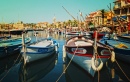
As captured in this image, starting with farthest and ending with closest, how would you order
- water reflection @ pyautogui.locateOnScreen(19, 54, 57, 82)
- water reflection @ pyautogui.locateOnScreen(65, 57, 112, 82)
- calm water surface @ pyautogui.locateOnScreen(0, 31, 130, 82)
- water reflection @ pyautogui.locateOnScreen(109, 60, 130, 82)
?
1. water reflection @ pyautogui.locateOnScreen(19, 54, 57, 82)
2. calm water surface @ pyautogui.locateOnScreen(0, 31, 130, 82)
3. water reflection @ pyautogui.locateOnScreen(109, 60, 130, 82)
4. water reflection @ pyautogui.locateOnScreen(65, 57, 112, 82)

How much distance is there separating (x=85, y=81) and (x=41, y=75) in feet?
16.3

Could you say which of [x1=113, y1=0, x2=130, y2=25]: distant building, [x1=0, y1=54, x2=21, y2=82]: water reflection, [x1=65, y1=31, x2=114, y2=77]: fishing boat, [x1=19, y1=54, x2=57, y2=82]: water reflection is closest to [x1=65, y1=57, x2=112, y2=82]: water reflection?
[x1=65, y1=31, x2=114, y2=77]: fishing boat

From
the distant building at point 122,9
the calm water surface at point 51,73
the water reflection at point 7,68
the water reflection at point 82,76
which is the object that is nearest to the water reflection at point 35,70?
the calm water surface at point 51,73

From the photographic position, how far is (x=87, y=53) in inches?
682

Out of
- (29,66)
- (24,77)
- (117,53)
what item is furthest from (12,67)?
(117,53)

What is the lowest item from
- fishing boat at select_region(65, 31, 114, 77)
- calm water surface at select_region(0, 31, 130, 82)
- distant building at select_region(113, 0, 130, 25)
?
calm water surface at select_region(0, 31, 130, 82)

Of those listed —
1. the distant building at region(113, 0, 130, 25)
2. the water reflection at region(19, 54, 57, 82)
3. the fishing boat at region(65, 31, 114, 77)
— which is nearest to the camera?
the fishing boat at region(65, 31, 114, 77)

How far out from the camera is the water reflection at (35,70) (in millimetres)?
18156

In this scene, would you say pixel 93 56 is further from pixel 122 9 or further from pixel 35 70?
pixel 122 9

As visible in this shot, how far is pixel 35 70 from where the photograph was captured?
20656 mm

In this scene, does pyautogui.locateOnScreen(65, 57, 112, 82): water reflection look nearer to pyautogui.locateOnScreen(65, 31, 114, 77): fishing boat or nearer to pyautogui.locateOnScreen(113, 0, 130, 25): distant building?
pyautogui.locateOnScreen(65, 31, 114, 77): fishing boat

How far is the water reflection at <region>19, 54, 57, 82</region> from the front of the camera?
18.2m

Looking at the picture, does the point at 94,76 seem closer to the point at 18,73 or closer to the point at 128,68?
the point at 128,68

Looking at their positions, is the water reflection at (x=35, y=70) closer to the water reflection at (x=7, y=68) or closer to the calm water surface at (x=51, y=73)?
the calm water surface at (x=51, y=73)
